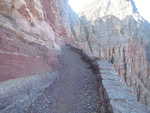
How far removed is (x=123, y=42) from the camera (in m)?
36.2

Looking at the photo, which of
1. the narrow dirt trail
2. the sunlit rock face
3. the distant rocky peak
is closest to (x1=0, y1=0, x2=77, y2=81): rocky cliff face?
the narrow dirt trail

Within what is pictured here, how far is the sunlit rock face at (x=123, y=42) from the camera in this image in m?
33.3

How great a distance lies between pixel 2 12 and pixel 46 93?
8.53ft

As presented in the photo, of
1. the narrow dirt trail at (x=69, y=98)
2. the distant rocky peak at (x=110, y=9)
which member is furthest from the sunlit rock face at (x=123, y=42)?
the narrow dirt trail at (x=69, y=98)

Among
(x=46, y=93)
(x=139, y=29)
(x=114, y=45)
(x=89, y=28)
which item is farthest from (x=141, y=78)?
(x=46, y=93)

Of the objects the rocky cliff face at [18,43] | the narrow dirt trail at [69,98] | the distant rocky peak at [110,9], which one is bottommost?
the narrow dirt trail at [69,98]

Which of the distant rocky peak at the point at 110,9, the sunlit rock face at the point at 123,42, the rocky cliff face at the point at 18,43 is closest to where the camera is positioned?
the rocky cliff face at the point at 18,43

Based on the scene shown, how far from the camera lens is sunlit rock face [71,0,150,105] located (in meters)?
33.3

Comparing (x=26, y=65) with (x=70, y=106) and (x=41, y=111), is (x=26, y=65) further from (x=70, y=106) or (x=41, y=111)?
(x=70, y=106)

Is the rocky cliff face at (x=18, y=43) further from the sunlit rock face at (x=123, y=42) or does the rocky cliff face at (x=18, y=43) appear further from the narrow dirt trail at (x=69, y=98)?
the sunlit rock face at (x=123, y=42)

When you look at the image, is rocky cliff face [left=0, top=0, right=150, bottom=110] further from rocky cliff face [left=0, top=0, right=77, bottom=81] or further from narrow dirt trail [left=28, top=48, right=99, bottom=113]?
narrow dirt trail [left=28, top=48, right=99, bottom=113]

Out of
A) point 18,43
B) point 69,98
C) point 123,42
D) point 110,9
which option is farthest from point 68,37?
point 110,9

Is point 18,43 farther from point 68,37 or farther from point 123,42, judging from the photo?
point 123,42

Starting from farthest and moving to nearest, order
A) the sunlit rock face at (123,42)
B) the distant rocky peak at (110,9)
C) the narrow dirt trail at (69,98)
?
the distant rocky peak at (110,9) → the sunlit rock face at (123,42) → the narrow dirt trail at (69,98)
